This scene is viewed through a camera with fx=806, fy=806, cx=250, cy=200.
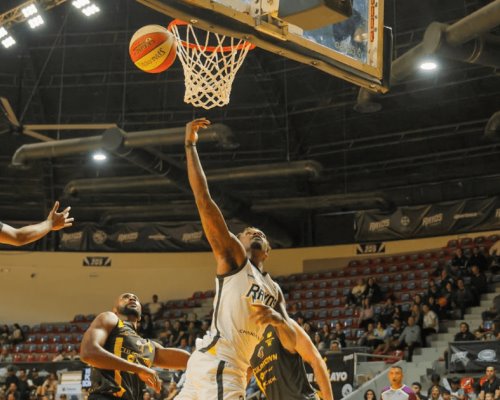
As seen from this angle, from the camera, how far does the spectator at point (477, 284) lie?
765 inches

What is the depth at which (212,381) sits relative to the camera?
16.2ft

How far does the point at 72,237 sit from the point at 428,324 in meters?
13.0

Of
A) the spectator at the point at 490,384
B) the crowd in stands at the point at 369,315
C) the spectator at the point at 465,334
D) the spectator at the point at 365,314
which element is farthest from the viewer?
the spectator at the point at 365,314

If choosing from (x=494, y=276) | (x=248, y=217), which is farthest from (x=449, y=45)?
(x=248, y=217)

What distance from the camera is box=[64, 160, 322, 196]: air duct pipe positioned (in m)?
21.4

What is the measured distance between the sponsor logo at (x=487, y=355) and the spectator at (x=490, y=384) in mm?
1118

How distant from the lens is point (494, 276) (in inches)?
797

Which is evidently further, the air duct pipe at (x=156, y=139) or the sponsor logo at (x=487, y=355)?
the air duct pipe at (x=156, y=139)

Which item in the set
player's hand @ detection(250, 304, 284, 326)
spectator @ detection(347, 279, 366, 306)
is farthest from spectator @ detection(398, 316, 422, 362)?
player's hand @ detection(250, 304, 284, 326)

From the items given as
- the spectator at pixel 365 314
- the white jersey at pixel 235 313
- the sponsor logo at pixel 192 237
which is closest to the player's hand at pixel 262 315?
the white jersey at pixel 235 313

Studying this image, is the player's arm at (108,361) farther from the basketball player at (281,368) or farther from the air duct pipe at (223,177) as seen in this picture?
the air duct pipe at (223,177)

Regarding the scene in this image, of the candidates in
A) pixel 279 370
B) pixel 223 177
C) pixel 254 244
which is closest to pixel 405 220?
pixel 223 177

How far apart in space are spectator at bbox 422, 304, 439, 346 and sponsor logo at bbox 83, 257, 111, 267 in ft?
39.4

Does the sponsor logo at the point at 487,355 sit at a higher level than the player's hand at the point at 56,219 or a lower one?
lower
